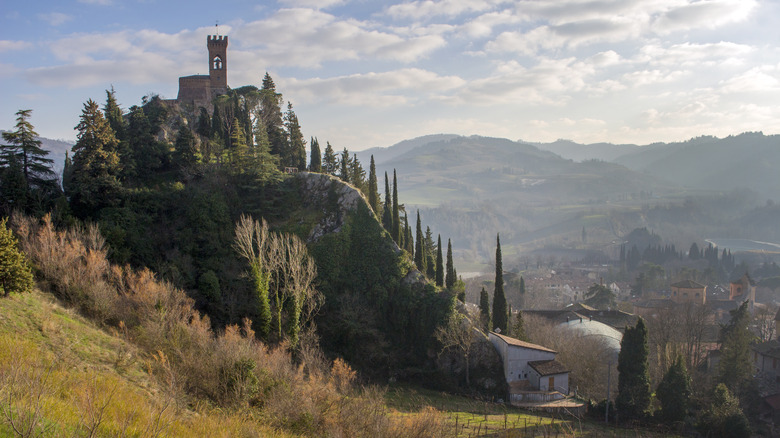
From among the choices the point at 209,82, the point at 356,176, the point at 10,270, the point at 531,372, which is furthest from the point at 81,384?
the point at 209,82

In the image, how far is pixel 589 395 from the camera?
139ft

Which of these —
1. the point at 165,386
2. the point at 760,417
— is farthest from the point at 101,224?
the point at 760,417

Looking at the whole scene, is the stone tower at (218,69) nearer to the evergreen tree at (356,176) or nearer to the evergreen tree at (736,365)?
the evergreen tree at (356,176)

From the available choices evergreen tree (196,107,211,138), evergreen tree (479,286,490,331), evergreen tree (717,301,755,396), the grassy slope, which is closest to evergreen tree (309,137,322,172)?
evergreen tree (196,107,211,138)

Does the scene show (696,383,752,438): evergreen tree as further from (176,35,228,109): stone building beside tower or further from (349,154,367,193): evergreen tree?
(176,35,228,109): stone building beside tower

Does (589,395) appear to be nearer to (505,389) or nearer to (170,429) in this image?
(505,389)

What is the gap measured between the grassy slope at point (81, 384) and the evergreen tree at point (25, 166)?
50.3 ft

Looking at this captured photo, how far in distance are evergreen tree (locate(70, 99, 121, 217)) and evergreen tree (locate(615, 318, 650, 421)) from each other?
141 ft

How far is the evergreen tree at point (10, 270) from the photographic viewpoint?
21234 millimetres

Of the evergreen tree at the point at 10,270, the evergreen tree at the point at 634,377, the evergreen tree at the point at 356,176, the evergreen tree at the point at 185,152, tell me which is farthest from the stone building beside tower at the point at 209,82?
the evergreen tree at the point at 634,377

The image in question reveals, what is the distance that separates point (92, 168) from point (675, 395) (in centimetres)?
4884

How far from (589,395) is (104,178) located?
45443 mm

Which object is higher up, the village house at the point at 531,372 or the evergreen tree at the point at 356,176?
the evergreen tree at the point at 356,176

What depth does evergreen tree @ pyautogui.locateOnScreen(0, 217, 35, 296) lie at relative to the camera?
→ 69.7 ft
